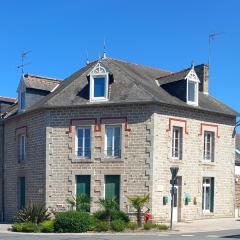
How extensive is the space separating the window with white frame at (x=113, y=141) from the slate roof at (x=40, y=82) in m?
6.19

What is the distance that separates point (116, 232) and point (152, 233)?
163 cm

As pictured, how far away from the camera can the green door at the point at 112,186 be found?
24.5 m

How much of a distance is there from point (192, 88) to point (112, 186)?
6.93 m

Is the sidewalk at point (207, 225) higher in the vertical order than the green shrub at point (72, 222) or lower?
lower

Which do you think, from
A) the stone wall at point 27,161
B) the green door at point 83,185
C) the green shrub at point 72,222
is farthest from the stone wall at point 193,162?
the stone wall at point 27,161

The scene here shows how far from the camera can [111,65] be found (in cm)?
2753

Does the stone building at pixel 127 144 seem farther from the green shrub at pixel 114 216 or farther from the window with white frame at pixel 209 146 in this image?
the green shrub at pixel 114 216

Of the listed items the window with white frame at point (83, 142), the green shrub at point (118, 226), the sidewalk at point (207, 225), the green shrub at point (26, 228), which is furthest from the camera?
the window with white frame at point (83, 142)

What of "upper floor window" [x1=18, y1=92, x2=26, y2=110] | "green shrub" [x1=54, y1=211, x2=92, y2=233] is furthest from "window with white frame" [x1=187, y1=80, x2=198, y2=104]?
"upper floor window" [x1=18, y1=92, x2=26, y2=110]

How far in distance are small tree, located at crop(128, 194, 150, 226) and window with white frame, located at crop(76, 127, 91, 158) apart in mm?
3503

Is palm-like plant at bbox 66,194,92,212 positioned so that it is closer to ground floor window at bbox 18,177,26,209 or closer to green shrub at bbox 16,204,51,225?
green shrub at bbox 16,204,51,225

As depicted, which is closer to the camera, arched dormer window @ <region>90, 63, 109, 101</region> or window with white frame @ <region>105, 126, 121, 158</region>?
window with white frame @ <region>105, 126, 121, 158</region>

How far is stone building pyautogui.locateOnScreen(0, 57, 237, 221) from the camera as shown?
24234 millimetres

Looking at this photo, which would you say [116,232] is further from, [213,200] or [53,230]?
[213,200]
